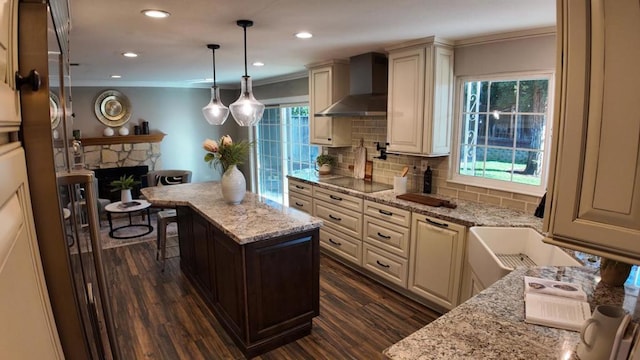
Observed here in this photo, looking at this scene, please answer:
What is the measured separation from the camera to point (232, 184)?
3.20m

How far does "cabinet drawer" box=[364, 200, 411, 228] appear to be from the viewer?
10.8 feet

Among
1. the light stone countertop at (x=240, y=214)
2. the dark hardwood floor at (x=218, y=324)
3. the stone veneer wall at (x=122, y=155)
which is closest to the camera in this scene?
the light stone countertop at (x=240, y=214)

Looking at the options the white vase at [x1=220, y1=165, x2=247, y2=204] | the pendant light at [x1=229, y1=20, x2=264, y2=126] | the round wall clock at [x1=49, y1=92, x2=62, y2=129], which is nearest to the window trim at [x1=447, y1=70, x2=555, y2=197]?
the pendant light at [x1=229, y1=20, x2=264, y2=126]

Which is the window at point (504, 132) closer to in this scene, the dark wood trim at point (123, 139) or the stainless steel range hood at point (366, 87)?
the stainless steel range hood at point (366, 87)

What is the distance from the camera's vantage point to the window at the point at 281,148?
19.8ft

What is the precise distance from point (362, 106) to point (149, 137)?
4.85m

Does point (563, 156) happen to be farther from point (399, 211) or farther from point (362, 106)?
point (362, 106)

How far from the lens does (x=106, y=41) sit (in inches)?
123

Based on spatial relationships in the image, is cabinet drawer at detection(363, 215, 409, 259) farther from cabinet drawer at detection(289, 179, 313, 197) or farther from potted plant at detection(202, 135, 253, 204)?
potted plant at detection(202, 135, 253, 204)

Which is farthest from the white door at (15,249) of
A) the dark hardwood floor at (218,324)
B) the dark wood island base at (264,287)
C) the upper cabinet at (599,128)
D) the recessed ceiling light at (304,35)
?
the recessed ceiling light at (304,35)

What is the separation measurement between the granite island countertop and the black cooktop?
2283 millimetres

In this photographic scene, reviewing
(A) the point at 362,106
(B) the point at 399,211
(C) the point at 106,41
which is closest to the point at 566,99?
(B) the point at 399,211

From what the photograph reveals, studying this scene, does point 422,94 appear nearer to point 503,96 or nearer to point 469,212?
point 503,96

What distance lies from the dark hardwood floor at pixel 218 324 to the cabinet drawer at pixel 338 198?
0.74m
